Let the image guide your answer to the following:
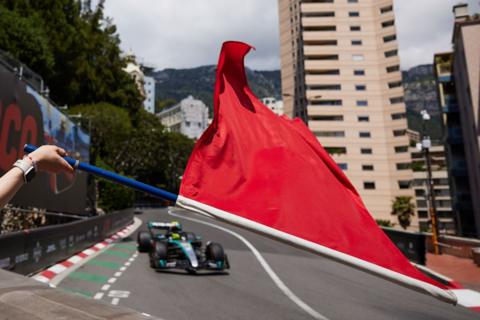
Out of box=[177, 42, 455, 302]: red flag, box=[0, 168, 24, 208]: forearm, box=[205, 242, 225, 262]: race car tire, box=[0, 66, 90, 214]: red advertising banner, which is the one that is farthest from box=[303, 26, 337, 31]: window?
box=[0, 168, 24, 208]: forearm

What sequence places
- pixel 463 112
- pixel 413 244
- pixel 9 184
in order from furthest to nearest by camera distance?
pixel 463 112, pixel 413 244, pixel 9 184

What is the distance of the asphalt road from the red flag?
2949 mm

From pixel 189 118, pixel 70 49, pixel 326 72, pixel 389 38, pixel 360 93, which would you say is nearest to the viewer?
pixel 70 49

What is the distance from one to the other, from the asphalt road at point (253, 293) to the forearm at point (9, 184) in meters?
4.03

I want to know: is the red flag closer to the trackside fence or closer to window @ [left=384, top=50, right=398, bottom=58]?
the trackside fence

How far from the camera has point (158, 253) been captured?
Result: 898 centimetres

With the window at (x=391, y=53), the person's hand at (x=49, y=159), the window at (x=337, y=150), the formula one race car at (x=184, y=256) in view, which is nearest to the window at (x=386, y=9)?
the window at (x=391, y=53)

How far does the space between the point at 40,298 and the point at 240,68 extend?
3408 mm

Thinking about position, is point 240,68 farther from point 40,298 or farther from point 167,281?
point 167,281

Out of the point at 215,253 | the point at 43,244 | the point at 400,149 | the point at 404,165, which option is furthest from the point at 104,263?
the point at 400,149

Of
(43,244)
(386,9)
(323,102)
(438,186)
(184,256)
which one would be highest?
(386,9)

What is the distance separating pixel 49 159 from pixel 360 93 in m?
64.5

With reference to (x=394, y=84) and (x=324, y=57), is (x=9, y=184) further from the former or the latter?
(x=324, y=57)

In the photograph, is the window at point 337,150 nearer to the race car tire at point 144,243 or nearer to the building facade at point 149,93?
the race car tire at point 144,243
